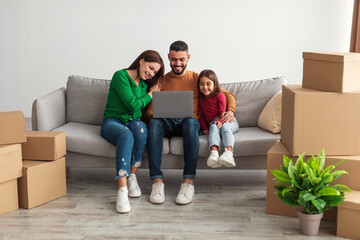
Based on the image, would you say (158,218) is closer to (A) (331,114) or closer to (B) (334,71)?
(A) (331,114)

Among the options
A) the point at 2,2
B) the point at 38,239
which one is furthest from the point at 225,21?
the point at 38,239

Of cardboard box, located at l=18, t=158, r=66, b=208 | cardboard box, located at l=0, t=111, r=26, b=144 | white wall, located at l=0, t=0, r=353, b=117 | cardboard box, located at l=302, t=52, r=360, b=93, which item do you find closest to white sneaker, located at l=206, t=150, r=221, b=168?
cardboard box, located at l=302, t=52, r=360, b=93

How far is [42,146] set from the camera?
2955mm

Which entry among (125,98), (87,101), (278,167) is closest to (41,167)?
(125,98)

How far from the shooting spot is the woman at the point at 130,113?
3.01m

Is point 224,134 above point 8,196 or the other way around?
above

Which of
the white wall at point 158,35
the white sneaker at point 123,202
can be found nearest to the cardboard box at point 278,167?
the white sneaker at point 123,202

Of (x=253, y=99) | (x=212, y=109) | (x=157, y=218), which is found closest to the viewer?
(x=157, y=218)

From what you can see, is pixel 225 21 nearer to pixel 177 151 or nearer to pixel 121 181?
pixel 177 151

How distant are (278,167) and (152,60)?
1.10 metres

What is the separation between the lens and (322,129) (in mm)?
2631

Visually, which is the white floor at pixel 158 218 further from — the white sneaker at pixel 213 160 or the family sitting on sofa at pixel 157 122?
the white sneaker at pixel 213 160

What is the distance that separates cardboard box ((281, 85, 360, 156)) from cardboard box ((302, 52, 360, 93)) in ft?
0.16

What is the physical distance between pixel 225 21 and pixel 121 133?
2657 mm
